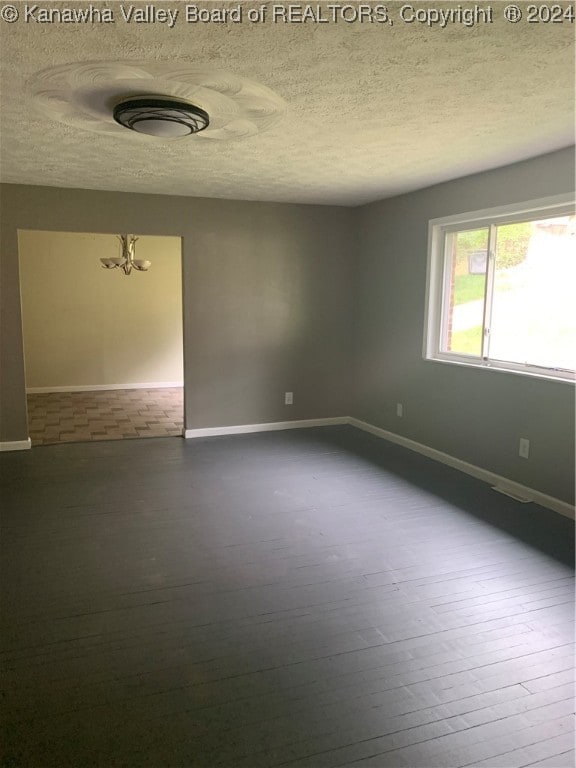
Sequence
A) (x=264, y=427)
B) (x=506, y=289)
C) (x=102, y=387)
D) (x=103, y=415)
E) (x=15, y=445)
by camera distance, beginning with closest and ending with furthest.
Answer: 1. (x=506, y=289)
2. (x=15, y=445)
3. (x=264, y=427)
4. (x=103, y=415)
5. (x=102, y=387)

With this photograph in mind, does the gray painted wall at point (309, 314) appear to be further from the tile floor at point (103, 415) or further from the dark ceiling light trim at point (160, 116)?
the dark ceiling light trim at point (160, 116)

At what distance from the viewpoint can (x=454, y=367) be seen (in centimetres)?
438

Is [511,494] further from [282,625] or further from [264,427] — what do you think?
[264,427]

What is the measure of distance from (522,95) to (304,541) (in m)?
2.47

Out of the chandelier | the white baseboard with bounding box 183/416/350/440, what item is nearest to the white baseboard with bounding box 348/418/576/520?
the white baseboard with bounding box 183/416/350/440

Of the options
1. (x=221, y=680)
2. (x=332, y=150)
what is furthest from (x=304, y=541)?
(x=332, y=150)

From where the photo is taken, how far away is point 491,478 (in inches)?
159

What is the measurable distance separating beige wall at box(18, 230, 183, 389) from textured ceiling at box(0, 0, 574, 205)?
308 cm

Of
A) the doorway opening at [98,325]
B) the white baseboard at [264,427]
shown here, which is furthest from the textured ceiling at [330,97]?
the doorway opening at [98,325]

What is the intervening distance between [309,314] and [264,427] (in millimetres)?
1274

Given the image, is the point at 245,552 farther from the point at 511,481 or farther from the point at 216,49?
the point at 216,49

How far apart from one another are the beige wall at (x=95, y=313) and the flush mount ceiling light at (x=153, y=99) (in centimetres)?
481

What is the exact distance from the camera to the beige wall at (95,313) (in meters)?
7.19

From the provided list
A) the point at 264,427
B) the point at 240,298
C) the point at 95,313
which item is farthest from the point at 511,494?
the point at 95,313
